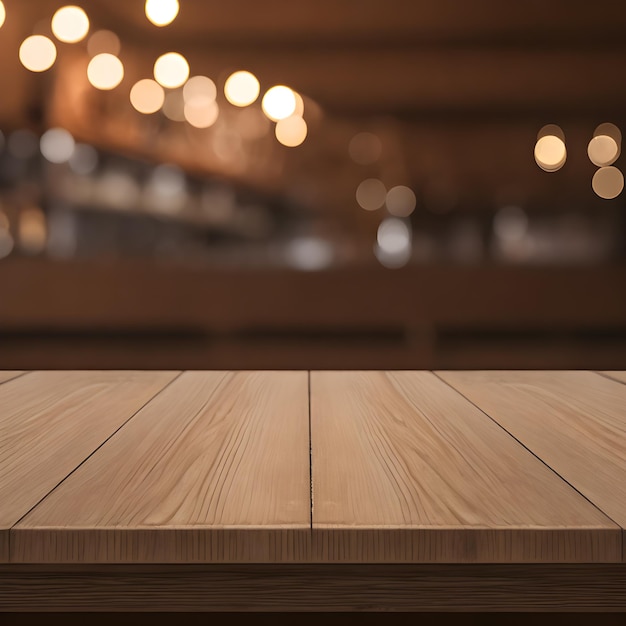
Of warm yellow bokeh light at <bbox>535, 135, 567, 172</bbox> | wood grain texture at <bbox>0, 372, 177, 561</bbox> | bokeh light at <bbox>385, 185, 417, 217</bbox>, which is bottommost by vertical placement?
wood grain texture at <bbox>0, 372, 177, 561</bbox>

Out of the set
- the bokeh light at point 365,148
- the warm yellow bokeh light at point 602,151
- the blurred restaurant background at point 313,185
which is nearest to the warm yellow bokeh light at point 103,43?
the blurred restaurant background at point 313,185

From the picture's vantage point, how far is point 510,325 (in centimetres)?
251

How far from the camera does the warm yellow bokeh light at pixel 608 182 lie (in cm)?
307

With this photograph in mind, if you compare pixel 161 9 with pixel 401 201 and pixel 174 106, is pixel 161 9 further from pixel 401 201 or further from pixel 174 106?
pixel 401 201

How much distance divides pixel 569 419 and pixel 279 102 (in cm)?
249

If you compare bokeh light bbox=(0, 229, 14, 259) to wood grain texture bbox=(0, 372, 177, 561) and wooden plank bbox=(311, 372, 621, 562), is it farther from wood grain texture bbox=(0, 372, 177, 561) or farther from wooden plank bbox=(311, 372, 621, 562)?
wooden plank bbox=(311, 372, 621, 562)

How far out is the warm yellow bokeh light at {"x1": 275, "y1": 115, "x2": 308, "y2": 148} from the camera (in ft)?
10.3

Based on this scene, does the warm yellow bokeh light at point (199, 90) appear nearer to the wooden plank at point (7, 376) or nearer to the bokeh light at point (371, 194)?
the bokeh light at point (371, 194)

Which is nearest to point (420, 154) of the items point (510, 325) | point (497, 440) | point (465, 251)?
point (465, 251)

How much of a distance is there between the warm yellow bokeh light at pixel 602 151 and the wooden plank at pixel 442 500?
2.73 meters

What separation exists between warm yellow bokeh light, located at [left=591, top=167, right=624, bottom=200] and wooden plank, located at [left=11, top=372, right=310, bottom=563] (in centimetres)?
275

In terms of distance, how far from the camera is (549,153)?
3109 mm

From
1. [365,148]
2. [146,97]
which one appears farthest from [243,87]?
[365,148]

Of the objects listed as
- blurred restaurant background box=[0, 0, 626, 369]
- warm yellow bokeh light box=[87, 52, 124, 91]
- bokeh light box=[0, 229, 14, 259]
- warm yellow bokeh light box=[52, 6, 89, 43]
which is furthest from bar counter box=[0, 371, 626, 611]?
warm yellow bokeh light box=[87, 52, 124, 91]
